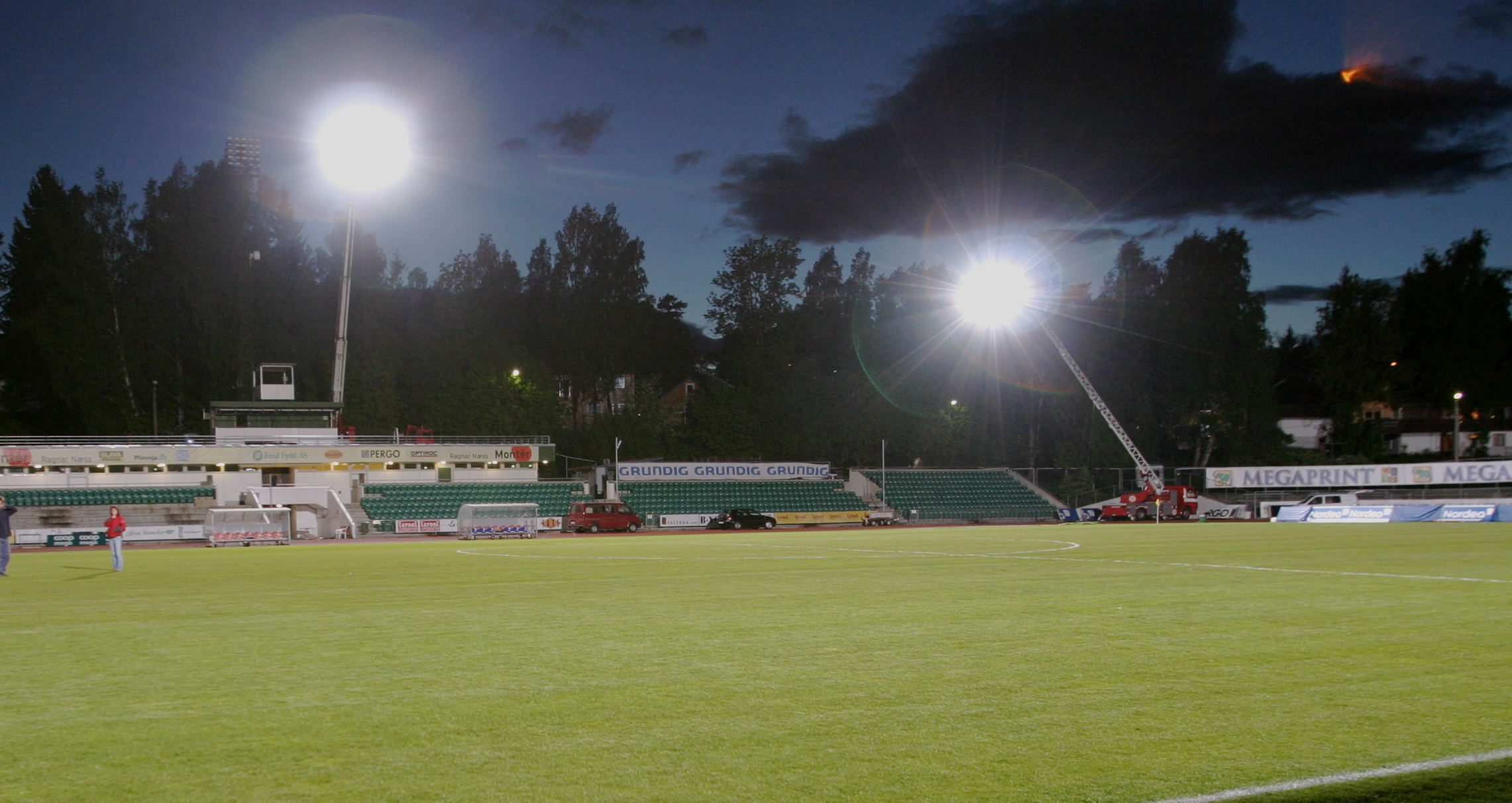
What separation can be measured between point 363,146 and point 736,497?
30008mm

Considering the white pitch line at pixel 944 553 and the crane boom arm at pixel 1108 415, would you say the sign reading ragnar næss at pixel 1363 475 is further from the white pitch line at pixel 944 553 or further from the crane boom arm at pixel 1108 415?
the white pitch line at pixel 944 553

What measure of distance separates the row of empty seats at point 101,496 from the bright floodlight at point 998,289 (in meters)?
44.5

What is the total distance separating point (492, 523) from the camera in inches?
1756

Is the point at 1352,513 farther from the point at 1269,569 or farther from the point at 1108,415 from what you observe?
the point at 1269,569

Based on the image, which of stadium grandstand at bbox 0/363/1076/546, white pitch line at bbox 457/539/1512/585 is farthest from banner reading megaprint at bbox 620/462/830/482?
white pitch line at bbox 457/539/1512/585

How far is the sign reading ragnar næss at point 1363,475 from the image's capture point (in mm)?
54656

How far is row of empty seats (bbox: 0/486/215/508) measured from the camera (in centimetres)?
4775

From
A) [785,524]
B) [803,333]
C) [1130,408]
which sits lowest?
[785,524]

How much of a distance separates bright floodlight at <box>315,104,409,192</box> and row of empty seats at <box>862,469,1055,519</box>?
35.9 meters

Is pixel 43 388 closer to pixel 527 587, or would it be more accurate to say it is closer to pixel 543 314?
pixel 543 314

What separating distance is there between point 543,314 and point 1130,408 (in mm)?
45636

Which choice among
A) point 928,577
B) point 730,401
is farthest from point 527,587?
point 730,401

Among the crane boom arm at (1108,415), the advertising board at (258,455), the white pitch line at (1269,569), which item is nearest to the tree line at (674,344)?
the crane boom arm at (1108,415)

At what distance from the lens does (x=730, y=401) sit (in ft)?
251
